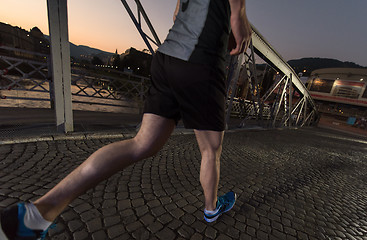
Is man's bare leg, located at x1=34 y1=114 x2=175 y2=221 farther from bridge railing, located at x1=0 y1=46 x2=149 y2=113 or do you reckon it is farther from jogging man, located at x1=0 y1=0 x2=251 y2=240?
bridge railing, located at x1=0 y1=46 x2=149 y2=113

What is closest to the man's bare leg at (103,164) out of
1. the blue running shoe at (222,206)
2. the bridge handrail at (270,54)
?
the blue running shoe at (222,206)

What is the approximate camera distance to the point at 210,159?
1.32m

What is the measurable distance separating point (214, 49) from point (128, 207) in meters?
1.56

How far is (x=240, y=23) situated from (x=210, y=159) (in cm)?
97

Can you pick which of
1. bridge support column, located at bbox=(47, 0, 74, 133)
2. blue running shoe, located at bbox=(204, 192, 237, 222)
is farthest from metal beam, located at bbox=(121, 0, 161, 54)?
blue running shoe, located at bbox=(204, 192, 237, 222)

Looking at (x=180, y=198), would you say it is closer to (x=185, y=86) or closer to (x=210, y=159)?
(x=210, y=159)

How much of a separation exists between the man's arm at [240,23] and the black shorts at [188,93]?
0.83 feet

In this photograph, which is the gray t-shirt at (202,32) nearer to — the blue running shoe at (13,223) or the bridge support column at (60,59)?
the blue running shoe at (13,223)

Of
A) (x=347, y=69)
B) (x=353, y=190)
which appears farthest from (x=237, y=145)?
(x=347, y=69)

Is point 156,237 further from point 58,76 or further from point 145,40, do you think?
point 145,40

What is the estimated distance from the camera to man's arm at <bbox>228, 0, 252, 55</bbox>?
1064mm

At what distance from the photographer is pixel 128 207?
5.26ft

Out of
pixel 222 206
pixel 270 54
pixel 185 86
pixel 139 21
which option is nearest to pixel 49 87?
pixel 139 21

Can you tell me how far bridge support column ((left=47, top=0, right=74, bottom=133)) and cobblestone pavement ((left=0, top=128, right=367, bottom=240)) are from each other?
1.68 feet
